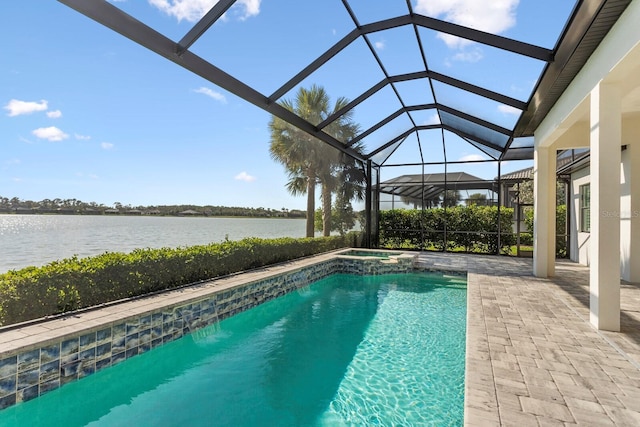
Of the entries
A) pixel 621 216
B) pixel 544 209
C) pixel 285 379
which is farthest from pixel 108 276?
pixel 621 216

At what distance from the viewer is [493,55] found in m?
5.57

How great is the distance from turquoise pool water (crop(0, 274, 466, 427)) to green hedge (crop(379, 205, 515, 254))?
7704 millimetres

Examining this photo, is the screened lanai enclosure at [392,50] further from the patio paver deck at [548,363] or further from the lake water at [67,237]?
the lake water at [67,237]

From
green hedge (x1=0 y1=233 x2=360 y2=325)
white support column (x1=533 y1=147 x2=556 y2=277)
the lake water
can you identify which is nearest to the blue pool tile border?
green hedge (x1=0 y1=233 x2=360 y2=325)

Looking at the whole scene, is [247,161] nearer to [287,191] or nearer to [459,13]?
[287,191]

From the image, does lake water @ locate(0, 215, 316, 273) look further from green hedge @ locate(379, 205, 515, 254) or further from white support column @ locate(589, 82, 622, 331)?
white support column @ locate(589, 82, 622, 331)

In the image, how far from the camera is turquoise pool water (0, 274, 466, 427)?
293cm

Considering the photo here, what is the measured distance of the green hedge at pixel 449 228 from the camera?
1238 cm

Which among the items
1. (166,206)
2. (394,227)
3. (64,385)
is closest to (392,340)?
(64,385)

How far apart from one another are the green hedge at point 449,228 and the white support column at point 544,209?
16.2ft

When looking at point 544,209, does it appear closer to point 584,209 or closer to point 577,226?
point 584,209

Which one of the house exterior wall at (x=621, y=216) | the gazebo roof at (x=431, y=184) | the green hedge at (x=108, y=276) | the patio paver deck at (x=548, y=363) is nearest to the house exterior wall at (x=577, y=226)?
the house exterior wall at (x=621, y=216)

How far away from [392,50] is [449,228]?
8442 mm

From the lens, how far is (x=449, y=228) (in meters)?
13.1
